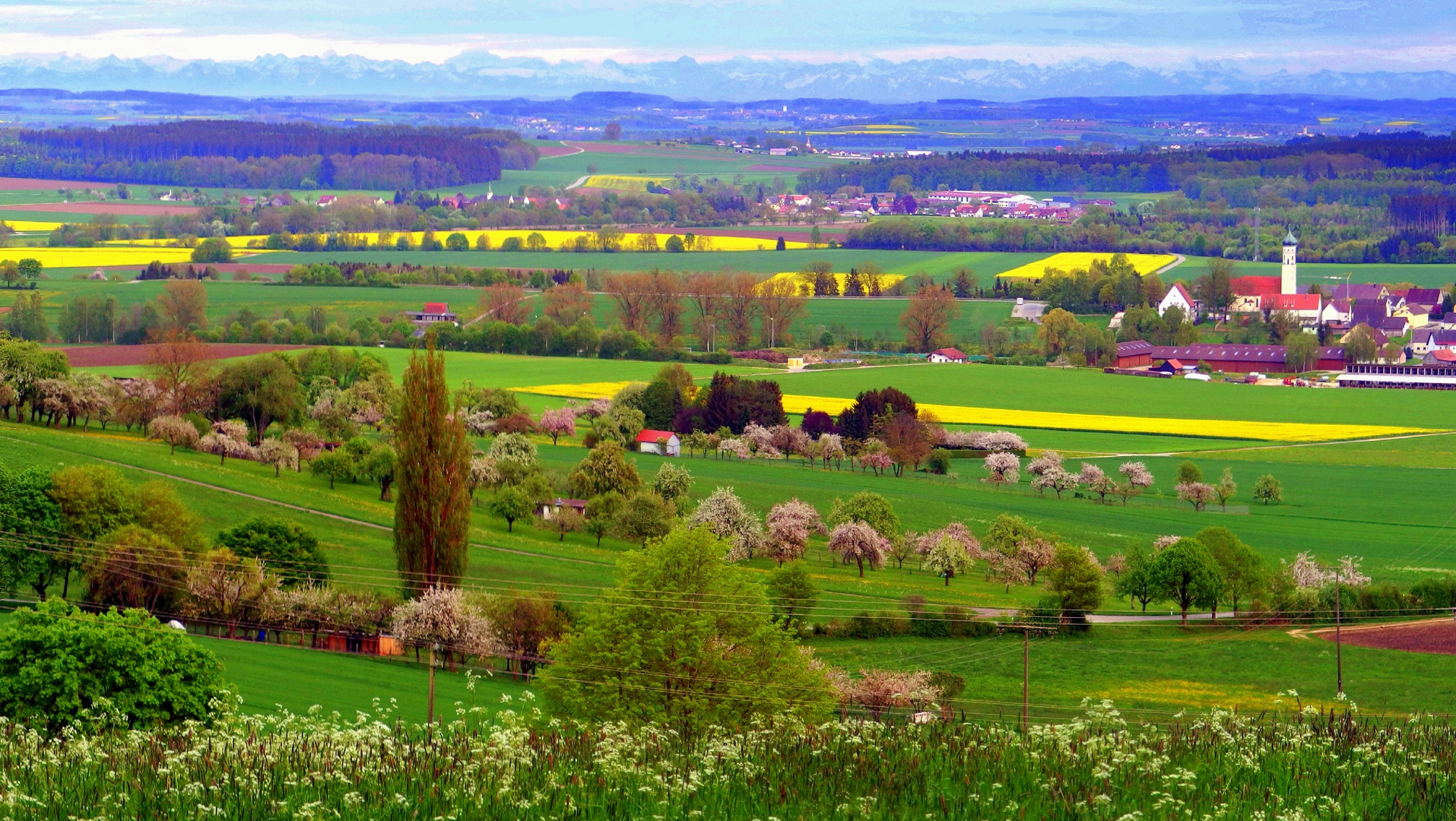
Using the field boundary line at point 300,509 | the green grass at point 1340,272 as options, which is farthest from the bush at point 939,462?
the green grass at point 1340,272

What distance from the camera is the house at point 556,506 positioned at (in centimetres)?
4794

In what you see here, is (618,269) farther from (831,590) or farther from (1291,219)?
(831,590)

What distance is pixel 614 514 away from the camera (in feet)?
151

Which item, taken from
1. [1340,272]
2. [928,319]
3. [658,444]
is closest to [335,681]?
[658,444]

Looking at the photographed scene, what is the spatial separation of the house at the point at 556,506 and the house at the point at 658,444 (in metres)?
14.0

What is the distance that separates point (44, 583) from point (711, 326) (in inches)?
2544

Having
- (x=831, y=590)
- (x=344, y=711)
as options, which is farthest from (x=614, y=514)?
(x=344, y=711)

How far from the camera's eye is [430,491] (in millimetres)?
34125

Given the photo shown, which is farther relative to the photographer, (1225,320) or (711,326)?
(1225,320)

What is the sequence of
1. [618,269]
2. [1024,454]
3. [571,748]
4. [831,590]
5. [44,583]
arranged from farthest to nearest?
[618,269] < [1024,454] < [831,590] < [44,583] < [571,748]

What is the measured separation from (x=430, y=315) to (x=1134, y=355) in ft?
141

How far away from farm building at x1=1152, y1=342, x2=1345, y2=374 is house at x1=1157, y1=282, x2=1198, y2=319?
828 cm

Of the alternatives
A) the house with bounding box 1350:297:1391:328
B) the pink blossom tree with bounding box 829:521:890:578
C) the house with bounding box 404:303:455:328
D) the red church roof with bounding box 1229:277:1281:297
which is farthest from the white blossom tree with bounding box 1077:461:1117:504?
the red church roof with bounding box 1229:277:1281:297

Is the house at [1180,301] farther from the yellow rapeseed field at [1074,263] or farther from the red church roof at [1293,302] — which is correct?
the yellow rapeseed field at [1074,263]
